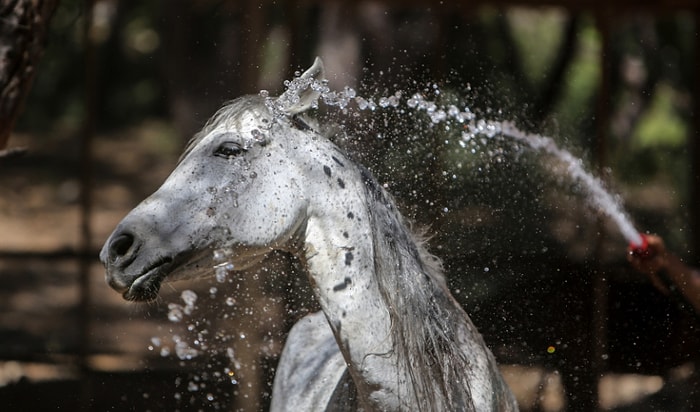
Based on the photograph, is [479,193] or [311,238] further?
[479,193]

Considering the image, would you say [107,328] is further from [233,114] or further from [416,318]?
[416,318]

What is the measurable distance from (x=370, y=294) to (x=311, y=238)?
17 centimetres

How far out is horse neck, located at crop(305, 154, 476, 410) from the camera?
202 centimetres

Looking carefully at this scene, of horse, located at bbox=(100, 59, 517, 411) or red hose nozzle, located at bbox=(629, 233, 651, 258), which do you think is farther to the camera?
red hose nozzle, located at bbox=(629, 233, 651, 258)

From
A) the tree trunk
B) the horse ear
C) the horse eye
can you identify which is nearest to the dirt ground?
the horse eye

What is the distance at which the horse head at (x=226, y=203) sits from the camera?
76.4 inches

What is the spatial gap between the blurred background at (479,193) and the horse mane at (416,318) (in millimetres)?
673

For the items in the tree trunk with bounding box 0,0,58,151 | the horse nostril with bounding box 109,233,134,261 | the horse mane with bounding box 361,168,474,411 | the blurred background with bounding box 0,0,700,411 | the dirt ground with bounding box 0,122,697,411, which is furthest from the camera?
the dirt ground with bounding box 0,122,697,411

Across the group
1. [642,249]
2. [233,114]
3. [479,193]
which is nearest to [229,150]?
[233,114]

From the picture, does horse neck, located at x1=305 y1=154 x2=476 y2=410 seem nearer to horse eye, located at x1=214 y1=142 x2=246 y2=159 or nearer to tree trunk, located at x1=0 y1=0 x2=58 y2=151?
horse eye, located at x1=214 y1=142 x2=246 y2=159

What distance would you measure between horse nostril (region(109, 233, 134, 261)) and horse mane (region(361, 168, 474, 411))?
1.60ft

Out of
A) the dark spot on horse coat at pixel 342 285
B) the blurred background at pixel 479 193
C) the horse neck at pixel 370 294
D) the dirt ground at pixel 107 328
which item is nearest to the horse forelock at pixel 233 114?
the horse neck at pixel 370 294

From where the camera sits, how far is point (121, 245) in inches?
76.5

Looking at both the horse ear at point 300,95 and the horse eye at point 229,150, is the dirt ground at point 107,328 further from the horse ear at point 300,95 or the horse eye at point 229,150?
the horse ear at point 300,95
